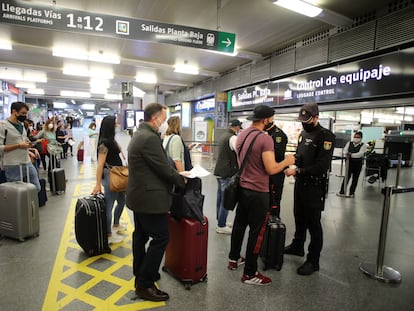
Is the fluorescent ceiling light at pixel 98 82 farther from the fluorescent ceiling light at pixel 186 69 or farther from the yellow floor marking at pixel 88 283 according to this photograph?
the yellow floor marking at pixel 88 283

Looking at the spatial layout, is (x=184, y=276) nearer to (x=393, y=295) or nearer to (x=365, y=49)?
(x=393, y=295)

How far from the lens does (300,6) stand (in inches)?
188

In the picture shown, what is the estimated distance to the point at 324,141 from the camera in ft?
8.73

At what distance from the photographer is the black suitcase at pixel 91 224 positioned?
2.81m

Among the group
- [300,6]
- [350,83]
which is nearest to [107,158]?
[300,6]

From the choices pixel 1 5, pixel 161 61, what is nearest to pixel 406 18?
pixel 1 5

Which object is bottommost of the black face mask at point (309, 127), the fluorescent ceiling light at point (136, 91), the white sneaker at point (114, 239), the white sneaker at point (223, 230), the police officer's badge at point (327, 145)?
the white sneaker at point (114, 239)

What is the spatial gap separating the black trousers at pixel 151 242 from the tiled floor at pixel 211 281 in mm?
232

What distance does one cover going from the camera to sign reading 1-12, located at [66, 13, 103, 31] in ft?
13.5

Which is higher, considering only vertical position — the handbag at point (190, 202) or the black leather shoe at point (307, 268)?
the handbag at point (190, 202)

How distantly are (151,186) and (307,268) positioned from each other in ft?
6.15

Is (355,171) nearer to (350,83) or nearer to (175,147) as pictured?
(350,83)

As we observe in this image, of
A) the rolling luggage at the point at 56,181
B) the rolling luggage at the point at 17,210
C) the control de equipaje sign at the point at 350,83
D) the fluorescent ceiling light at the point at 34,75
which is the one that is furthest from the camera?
the fluorescent ceiling light at the point at 34,75

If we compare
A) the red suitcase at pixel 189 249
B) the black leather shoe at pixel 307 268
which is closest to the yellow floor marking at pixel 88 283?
the red suitcase at pixel 189 249
